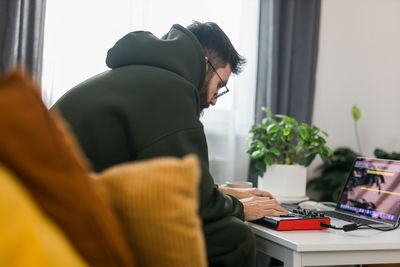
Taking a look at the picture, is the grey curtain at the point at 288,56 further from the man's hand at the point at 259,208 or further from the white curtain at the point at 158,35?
the man's hand at the point at 259,208

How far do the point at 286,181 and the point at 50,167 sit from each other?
1457 millimetres

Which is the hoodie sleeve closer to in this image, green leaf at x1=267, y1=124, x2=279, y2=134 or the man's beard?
the man's beard

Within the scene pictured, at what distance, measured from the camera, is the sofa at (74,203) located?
56cm

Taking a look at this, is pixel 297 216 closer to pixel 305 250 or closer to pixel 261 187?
pixel 305 250

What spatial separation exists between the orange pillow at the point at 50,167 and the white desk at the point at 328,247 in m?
0.70

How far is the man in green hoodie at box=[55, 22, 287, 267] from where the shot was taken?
3.51ft

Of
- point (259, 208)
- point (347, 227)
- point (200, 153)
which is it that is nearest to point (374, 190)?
point (347, 227)

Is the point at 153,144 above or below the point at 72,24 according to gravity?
below

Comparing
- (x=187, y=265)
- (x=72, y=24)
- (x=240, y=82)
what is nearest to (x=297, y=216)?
(x=187, y=265)

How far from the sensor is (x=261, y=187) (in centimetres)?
202

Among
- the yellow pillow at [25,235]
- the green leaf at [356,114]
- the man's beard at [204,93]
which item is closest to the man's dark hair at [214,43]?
the man's beard at [204,93]

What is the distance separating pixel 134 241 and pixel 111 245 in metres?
0.06

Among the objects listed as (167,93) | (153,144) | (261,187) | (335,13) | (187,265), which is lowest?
(261,187)

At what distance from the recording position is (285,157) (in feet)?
7.01
